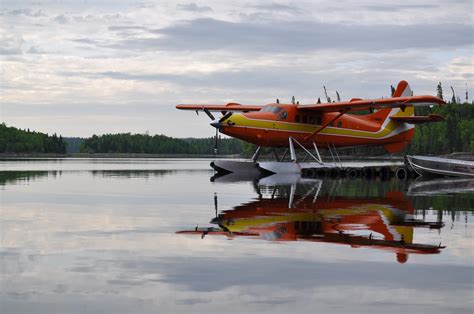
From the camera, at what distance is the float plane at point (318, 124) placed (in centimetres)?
3021

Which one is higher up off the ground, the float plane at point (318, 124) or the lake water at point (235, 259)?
the float plane at point (318, 124)

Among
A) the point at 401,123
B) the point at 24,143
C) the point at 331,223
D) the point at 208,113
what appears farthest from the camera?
the point at 24,143

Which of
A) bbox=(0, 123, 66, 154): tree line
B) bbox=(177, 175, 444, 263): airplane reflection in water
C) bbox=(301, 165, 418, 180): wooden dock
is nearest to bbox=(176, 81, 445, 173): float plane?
bbox=(301, 165, 418, 180): wooden dock

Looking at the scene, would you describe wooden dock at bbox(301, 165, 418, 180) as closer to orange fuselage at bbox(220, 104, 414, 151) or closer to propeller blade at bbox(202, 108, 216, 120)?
orange fuselage at bbox(220, 104, 414, 151)

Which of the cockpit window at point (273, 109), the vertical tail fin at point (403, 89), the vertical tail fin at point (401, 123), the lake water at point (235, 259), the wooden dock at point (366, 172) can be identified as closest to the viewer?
the lake water at point (235, 259)

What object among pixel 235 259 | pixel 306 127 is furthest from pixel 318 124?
pixel 235 259

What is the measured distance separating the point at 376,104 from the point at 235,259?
24.1 meters

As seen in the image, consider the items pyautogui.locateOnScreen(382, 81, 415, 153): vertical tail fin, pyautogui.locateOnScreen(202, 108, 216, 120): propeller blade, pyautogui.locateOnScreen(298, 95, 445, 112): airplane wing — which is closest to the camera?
pyautogui.locateOnScreen(298, 95, 445, 112): airplane wing

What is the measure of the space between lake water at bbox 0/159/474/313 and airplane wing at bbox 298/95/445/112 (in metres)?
14.9

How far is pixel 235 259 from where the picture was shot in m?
7.59

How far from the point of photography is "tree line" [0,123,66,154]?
18650 centimetres

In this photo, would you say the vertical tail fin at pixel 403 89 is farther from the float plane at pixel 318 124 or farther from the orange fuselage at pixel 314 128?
the orange fuselage at pixel 314 128

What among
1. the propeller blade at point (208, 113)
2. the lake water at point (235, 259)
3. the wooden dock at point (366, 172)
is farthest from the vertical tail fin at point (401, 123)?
the lake water at point (235, 259)

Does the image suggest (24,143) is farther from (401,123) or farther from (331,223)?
(331,223)
